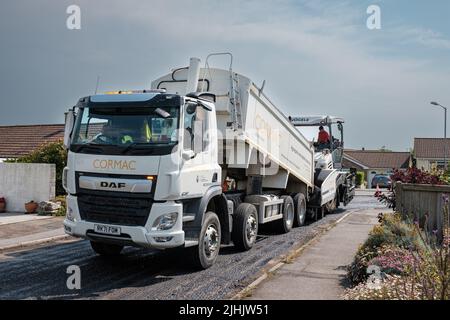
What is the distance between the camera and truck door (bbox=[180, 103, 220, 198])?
23.0 feet

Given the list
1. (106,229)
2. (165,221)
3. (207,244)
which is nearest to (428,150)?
(207,244)

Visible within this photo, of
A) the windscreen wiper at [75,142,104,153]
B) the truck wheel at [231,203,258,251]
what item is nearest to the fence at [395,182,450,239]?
the truck wheel at [231,203,258,251]

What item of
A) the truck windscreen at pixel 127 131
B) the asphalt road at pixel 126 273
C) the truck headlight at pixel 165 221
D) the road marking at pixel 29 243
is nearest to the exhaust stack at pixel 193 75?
the truck windscreen at pixel 127 131

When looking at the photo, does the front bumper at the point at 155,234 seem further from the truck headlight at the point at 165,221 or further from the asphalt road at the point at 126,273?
the asphalt road at the point at 126,273

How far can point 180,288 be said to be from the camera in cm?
661

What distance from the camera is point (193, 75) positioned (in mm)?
8906

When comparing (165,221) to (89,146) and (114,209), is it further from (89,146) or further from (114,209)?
(89,146)

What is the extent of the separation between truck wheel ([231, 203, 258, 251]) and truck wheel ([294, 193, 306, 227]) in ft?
10.9

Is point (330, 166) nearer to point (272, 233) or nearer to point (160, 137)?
point (272, 233)

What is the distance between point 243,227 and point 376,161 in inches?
2451

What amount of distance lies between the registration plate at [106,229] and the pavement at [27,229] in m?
3.49

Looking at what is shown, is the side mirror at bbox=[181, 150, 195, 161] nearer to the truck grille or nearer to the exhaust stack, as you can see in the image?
the truck grille
